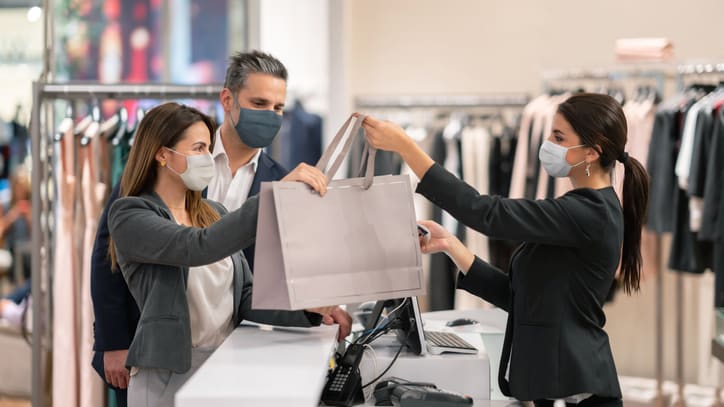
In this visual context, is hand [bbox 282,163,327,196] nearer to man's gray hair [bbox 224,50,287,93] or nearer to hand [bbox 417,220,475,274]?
hand [bbox 417,220,475,274]

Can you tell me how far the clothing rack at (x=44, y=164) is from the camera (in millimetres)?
3250

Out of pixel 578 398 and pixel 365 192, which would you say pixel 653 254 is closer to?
pixel 578 398

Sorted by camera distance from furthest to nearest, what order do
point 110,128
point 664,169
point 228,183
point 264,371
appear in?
point 664,169, point 110,128, point 228,183, point 264,371

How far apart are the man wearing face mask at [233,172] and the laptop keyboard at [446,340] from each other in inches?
11.7

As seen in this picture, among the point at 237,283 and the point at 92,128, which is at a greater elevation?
the point at 92,128

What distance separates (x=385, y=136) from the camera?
2182 mm

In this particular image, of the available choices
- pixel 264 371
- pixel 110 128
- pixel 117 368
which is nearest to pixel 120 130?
pixel 110 128

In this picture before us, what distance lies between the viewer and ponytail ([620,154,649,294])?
239 cm

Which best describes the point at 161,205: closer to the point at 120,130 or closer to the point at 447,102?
the point at 120,130

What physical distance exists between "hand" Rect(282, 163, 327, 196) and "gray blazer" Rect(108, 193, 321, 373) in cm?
11

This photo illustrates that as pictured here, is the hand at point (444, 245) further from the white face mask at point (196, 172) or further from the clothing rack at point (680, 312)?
the clothing rack at point (680, 312)

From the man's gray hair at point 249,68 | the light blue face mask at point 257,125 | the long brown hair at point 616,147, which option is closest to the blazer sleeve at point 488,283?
the long brown hair at point 616,147

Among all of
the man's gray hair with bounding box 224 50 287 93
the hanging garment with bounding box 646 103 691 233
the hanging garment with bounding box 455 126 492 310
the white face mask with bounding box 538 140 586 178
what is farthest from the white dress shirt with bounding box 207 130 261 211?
the hanging garment with bounding box 646 103 691 233

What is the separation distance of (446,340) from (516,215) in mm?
619
